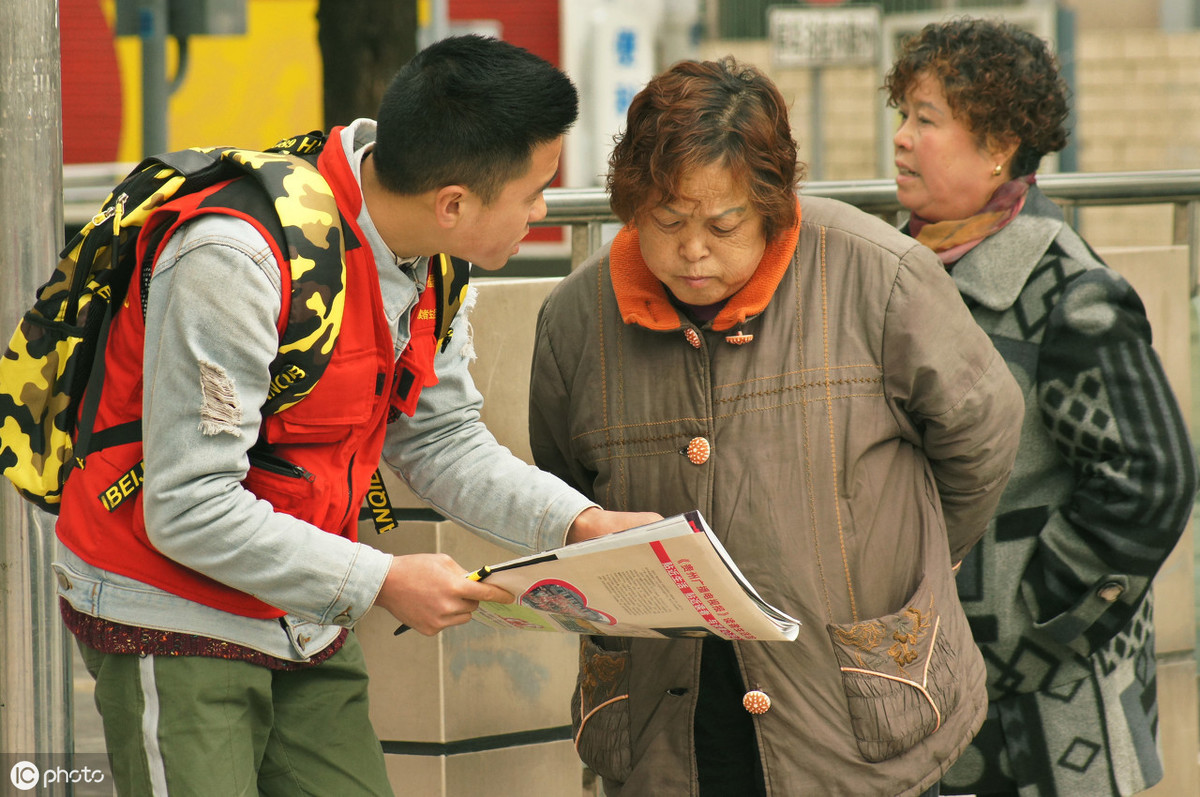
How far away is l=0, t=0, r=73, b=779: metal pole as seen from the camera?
3008mm

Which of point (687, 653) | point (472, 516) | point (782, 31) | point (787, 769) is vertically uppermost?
point (782, 31)

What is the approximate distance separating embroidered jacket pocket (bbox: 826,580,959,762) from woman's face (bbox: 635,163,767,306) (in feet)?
2.03

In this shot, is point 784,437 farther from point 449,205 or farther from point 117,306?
point 117,306

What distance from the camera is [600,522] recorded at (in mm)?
2428

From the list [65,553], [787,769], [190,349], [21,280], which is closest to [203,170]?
[190,349]

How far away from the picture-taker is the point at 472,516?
Answer: 2.58 meters

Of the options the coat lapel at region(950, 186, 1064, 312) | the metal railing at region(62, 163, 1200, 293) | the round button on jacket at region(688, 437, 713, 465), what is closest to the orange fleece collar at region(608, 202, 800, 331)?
the round button on jacket at region(688, 437, 713, 465)

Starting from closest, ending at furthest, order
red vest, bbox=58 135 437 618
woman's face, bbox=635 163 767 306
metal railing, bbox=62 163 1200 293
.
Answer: red vest, bbox=58 135 437 618
woman's face, bbox=635 163 767 306
metal railing, bbox=62 163 1200 293

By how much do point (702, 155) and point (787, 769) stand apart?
104 cm

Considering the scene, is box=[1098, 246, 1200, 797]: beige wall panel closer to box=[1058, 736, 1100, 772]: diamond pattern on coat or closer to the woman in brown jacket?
box=[1058, 736, 1100, 772]: diamond pattern on coat

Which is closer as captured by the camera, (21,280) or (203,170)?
(203,170)

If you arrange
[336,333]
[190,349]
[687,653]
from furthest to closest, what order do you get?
[687,653] → [336,333] → [190,349]

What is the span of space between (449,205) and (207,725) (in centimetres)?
90

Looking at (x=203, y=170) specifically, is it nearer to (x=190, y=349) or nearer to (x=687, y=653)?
(x=190, y=349)
